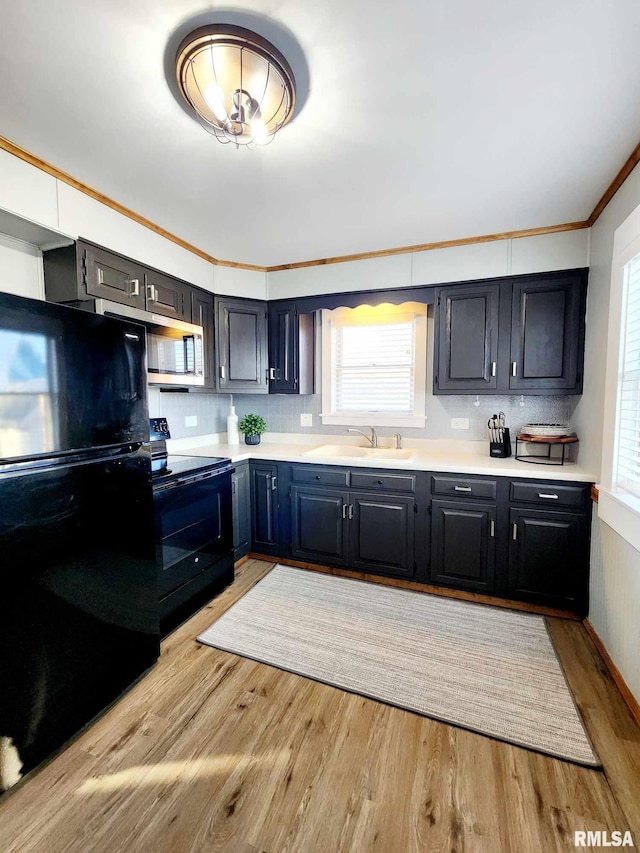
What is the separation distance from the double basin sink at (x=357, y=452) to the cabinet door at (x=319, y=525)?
32 centimetres

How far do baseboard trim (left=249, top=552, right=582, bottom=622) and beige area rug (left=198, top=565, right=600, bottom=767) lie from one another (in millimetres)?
55

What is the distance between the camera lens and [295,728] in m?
1.56

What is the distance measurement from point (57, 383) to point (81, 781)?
1.44 meters

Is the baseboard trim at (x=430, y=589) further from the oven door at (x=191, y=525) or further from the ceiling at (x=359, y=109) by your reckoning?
the ceiling at (x=359, y=109)

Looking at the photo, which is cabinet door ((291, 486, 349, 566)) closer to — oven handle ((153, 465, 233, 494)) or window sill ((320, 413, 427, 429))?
oven handle ((153, 465, 233, 494))

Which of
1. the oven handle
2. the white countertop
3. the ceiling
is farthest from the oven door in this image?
the ceiling

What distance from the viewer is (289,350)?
10.8 ft

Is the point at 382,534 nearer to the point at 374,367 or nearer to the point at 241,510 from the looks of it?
the point at 241,510

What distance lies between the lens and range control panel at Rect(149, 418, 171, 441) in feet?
8.76

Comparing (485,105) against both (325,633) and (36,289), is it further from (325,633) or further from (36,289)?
(325,633)

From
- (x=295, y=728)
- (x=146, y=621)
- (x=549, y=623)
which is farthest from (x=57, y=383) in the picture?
(x=549, y=623)

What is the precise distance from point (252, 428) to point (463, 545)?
6.66 ft

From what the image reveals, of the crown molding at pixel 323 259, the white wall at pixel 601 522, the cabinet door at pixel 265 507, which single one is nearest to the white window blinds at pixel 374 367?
the crown molding at pixel 323 259

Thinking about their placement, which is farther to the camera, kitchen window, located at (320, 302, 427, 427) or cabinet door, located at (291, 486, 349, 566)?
kitchen window, located at (320, 302, 427, 427)
